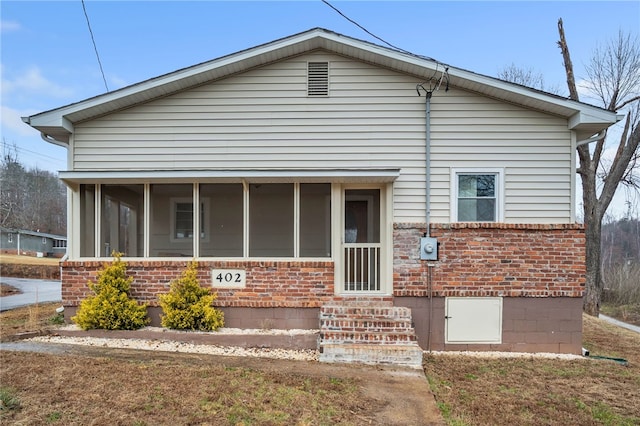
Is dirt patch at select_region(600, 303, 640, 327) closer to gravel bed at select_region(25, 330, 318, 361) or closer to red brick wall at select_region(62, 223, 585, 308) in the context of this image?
red brick wall at select_region(62, 223, 585, 308)

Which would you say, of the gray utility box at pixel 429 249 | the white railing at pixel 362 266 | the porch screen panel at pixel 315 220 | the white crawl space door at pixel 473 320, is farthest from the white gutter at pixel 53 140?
the white crawl space door at pixel 473 320

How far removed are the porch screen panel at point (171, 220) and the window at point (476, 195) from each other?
200 inches

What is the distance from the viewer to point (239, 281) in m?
6.82

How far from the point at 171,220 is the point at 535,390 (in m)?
7.30

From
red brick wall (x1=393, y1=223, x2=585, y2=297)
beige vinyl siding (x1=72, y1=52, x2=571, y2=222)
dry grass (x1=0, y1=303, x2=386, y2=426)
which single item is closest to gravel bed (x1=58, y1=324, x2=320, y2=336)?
dry grass (x1=0, y1=303, x2=386, y2=426)

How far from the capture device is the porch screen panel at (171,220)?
735 cm

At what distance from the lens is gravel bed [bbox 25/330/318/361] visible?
588cm

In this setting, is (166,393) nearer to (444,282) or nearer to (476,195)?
(444,282)

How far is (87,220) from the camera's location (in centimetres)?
704

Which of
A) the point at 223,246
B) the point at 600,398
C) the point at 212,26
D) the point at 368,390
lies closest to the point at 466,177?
the point at 600,398

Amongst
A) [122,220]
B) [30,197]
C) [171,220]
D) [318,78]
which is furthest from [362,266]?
[30,197]

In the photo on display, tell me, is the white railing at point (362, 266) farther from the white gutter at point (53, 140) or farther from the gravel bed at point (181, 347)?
the white gutter at point (53, 140)

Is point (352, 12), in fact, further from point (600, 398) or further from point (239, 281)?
point (600, 398)

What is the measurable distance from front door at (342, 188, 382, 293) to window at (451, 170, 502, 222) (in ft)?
4.82
